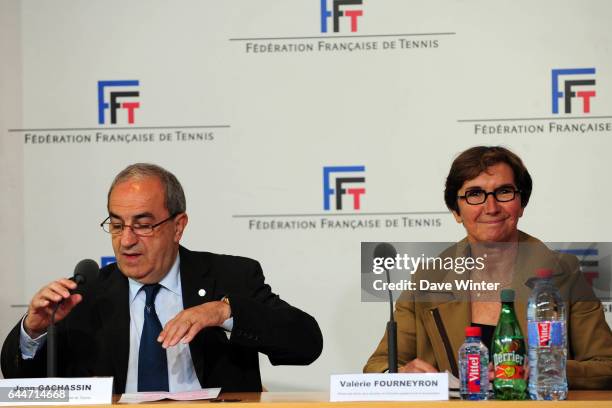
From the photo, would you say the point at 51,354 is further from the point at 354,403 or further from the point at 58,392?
the point at 354,403

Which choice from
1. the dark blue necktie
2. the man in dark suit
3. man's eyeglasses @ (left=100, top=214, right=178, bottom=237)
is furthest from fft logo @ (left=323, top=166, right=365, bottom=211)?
A: the dark blue necktie

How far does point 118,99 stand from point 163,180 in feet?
3.51

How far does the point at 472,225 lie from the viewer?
3.31m

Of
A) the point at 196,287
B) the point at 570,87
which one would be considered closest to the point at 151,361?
the point at 196,287

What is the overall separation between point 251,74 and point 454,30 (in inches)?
36.2

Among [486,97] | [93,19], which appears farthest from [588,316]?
[93,19]

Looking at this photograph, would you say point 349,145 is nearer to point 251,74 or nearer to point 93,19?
point 251,74

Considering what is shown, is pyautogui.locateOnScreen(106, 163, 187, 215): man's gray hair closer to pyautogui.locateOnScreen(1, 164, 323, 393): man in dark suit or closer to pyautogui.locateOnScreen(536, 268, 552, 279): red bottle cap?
pyautogui.locateOnScreen(1, 164, 323, 393): man in dark suit

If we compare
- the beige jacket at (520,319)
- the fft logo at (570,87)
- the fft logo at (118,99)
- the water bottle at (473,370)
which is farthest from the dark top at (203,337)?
the fft logo at (570,87)

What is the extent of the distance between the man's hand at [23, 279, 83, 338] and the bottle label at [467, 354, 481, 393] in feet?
3.82

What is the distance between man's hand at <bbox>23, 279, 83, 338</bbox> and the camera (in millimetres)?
2887

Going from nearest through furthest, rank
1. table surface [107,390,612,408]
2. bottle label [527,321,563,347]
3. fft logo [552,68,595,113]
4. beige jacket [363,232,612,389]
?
table surface [107,390,612,408] < bottle label [527,321,563,347] < beige jacket [363,232,612,389] < fft logo [552,68,595,113]

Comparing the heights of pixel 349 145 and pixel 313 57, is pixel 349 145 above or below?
below

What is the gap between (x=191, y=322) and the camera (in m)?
2.85
